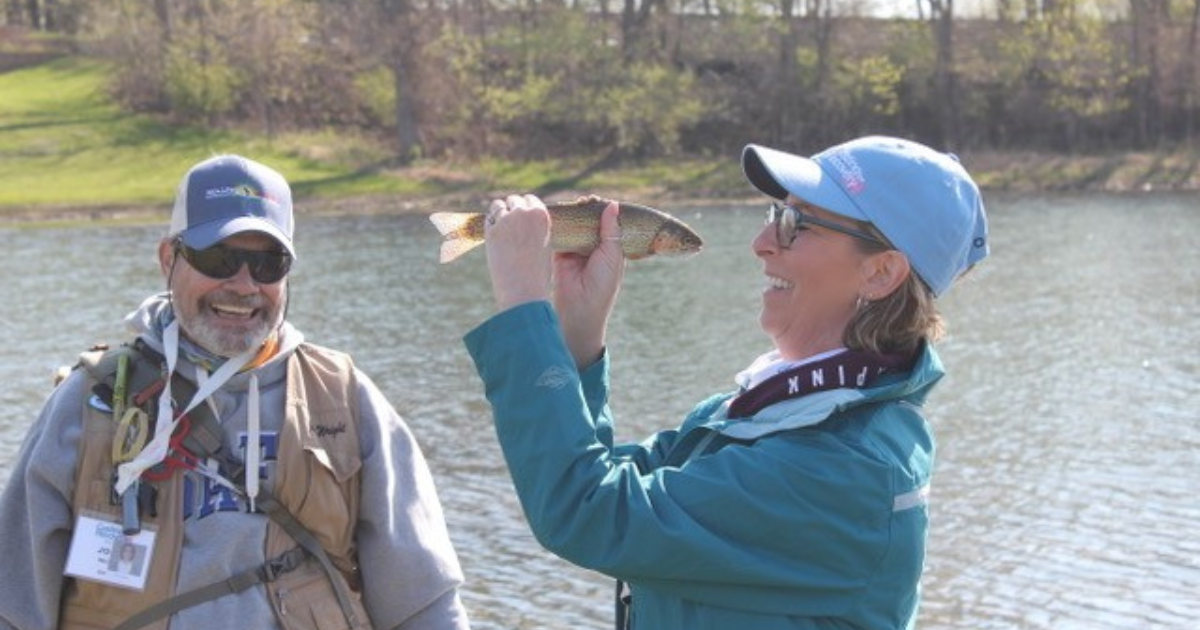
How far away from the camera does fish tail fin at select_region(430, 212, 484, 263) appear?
154 inches

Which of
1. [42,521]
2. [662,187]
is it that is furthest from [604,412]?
[662,187]

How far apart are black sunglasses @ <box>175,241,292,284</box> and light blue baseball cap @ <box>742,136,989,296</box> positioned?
5.45ft

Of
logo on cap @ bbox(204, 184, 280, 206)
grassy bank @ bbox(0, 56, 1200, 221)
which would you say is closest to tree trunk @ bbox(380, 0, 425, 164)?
grassy bank @ bbox(0, 56, 1200, 221)

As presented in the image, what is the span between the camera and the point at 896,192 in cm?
316

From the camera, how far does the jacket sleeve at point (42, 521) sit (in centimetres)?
418

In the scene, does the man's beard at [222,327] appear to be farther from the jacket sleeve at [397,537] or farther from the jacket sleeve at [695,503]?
the jacket sleeve at [695,503]

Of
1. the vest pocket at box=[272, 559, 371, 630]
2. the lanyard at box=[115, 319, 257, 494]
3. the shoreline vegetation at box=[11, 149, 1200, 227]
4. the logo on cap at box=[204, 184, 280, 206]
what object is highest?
the logo on cap at box=[204, 184, 280, 206]

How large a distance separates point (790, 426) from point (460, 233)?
48.3 inches

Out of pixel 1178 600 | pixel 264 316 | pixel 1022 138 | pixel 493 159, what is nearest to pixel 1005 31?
pixel 1022 138

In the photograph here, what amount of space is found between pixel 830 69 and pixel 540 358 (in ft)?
233

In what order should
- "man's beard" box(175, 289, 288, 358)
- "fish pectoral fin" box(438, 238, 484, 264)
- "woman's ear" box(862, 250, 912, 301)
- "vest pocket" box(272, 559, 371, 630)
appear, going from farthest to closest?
"man's beard" box(175, 289, 288, 358)
"vest pocket" box(272, 559, 371, 630)
"fish pectoral fin" box(438, 238, 484, 264)
"woman's ear" box(862, 250, 912, 301)

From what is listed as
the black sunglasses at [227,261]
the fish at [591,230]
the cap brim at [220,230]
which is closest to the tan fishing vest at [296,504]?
the black sunglasses at [227,261]

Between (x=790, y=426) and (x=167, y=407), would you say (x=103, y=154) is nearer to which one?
(x=167, y=407)

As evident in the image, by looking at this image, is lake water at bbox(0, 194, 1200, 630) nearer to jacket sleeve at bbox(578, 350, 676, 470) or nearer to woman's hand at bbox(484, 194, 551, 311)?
jacket sleeve at bbox(578, 350, 676, 470)
